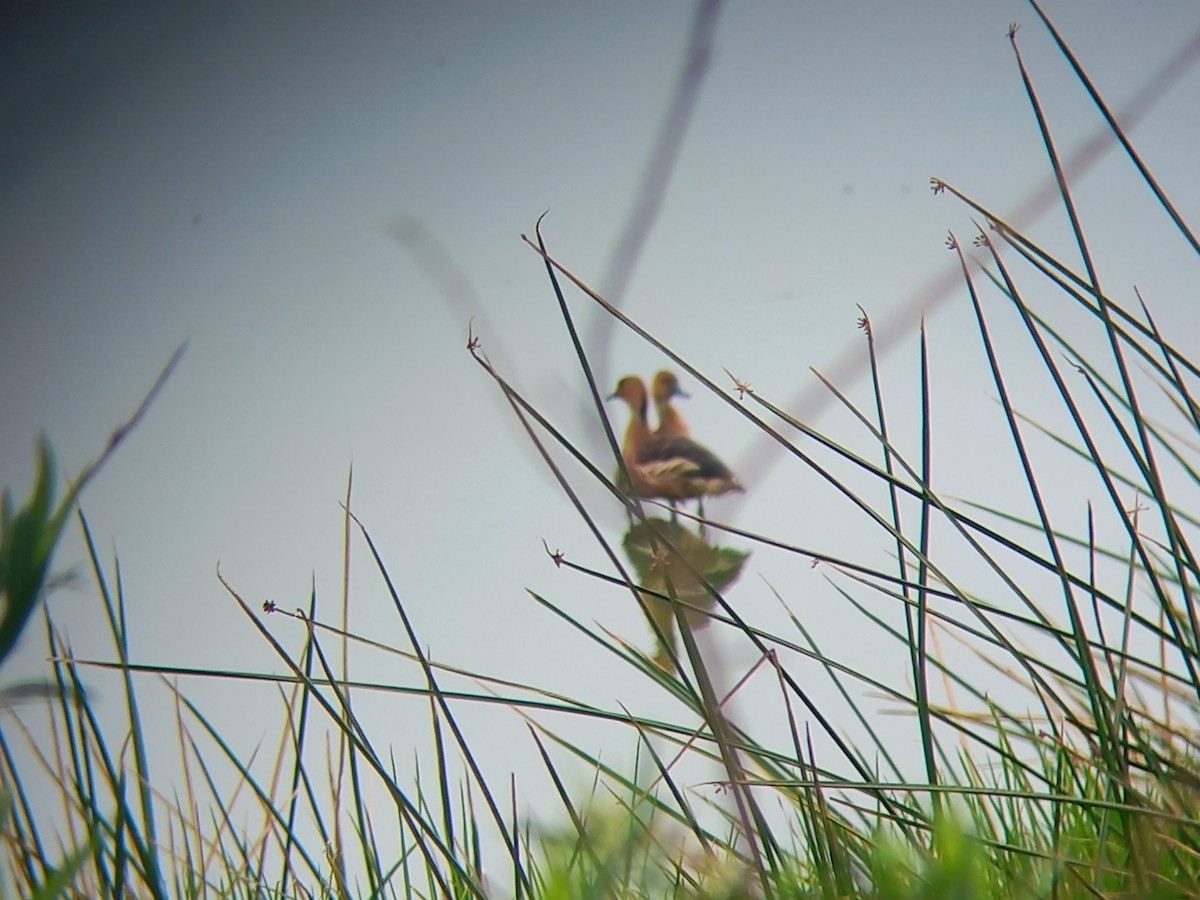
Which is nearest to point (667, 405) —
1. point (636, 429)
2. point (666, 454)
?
point (636, 429)

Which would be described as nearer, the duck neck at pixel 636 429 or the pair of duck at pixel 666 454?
the pair of duck at pixel 666 454

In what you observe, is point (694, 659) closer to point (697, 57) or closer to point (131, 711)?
point (131, 711)

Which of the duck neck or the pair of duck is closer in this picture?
the pair of duck

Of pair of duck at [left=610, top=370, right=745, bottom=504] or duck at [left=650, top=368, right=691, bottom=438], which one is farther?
duck at [left=650, top=368, right=691, bottom=438]

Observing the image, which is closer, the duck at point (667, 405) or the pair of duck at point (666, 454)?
the pair of duck at point (666, 454)

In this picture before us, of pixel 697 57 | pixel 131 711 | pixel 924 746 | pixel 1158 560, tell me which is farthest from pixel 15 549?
pixel 697 57
